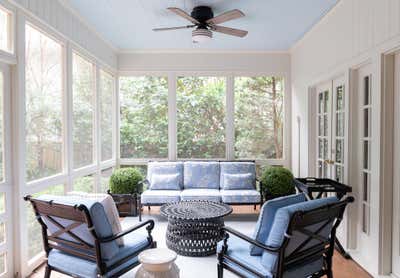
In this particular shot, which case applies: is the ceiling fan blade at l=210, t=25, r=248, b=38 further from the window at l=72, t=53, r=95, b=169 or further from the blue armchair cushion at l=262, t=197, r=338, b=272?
the blue armchair cushion at l=262, t=197, r=338, b=272

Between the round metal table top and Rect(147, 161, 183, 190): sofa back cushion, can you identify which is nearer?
the round metal table top

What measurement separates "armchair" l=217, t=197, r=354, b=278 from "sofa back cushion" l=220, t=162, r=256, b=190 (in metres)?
2.68

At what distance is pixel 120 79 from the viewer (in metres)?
6.12

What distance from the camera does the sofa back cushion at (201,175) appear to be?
5.41 m

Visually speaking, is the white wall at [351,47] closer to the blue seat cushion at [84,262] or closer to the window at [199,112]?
the window at [199,112]

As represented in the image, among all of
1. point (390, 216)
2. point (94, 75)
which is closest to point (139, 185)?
point (94, 75)

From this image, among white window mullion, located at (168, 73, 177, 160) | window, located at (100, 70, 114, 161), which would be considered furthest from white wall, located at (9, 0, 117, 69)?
white window mullion, located at (168, 73, 177, 160)

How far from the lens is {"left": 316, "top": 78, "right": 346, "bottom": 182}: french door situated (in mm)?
3875

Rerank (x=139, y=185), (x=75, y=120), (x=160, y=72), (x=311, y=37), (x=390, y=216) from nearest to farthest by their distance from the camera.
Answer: (x=390, y=216) → (x=75, y=120) → (x=311, y=37) → (x=139, y=185) → (x=160, y=72)

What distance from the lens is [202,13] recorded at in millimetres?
3824

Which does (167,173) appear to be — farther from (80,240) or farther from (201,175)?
(80,240)

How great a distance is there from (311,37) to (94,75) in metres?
3.43

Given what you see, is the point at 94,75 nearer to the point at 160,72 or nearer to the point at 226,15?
the point at 160,72

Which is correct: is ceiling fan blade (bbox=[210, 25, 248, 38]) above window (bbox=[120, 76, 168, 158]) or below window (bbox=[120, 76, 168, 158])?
above
